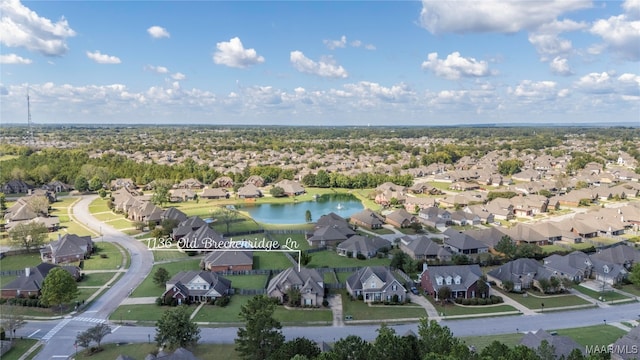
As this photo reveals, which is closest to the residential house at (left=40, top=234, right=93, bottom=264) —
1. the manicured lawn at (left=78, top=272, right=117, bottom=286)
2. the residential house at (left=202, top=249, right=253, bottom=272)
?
the manicured lawn at (left=78, top=272, right=117, bottom=286)

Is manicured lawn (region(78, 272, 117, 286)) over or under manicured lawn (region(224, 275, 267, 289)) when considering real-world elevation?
under

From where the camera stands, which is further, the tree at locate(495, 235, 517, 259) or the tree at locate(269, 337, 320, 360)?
the tree at locate(495, 235, 517, 259)

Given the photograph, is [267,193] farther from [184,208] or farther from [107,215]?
[107,215]

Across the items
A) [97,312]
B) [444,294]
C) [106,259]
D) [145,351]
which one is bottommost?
[97,312]

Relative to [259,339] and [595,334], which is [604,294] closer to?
[595,334]

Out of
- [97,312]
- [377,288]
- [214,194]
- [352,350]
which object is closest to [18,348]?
[97,312]

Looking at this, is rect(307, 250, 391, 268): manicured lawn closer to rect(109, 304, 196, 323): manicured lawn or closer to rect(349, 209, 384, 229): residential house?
rect(349, 209, 384, 229): residential house

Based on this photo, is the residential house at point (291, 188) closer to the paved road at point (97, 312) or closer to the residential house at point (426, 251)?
the paved road at point (97, 312)
